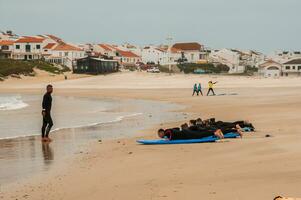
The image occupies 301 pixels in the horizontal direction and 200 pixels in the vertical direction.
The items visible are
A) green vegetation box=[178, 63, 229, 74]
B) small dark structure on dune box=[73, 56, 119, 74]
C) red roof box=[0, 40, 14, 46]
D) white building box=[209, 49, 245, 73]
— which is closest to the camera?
small dark structure on dune box=[73, 56, 119, 74]

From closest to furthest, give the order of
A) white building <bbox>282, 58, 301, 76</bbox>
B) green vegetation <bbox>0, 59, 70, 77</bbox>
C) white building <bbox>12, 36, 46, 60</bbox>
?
green vegetation <bbox>0, 59, 70, 77</bbox> → white building <bbox>12, 36, 46, 60</bbox> → white building <bbox>282, 58, 301, 76</bbox>

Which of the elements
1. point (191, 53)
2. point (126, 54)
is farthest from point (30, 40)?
point (191, 53)

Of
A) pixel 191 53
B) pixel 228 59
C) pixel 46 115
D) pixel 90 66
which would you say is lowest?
pixel 46 115

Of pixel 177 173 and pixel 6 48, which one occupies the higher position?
pixel 6 48

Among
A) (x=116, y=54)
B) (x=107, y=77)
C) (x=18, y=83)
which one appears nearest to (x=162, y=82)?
(x=107, y=77)

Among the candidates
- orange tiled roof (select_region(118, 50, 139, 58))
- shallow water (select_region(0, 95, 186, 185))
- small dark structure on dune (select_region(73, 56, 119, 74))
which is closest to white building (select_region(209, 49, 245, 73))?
orange tiled roof (select_region(118, 50, 139, 58))

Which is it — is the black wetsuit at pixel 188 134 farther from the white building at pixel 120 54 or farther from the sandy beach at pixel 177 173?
the white building at pixel 120 54

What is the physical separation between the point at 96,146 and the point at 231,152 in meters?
3.85

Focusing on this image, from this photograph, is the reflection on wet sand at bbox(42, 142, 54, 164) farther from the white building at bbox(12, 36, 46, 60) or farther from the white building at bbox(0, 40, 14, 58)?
the white building at bbox(0, 40, 14, 58)

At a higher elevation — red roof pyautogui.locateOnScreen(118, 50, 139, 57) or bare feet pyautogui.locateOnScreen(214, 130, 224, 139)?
red roof pyautogui.locateOnScreen(118, 50, 139, 57)

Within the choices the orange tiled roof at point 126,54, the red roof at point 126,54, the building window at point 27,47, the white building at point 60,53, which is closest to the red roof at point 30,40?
the building window at point 27,47

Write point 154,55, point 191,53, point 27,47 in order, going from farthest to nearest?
point 191,53 < point 154,55 < point 27,47

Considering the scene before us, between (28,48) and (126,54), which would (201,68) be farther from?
(28,48)

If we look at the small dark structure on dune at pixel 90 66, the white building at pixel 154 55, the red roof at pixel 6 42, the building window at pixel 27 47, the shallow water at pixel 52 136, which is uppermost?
the red roof at pixel 6 42
